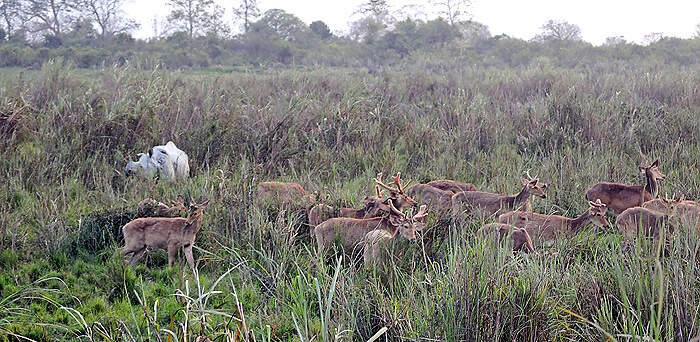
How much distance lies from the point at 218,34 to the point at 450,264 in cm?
3499

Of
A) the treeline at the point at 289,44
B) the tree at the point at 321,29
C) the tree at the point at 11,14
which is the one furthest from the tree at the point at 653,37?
the tree at the point at 11,14

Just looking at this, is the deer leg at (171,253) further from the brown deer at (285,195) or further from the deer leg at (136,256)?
the brown deer at (285,195)

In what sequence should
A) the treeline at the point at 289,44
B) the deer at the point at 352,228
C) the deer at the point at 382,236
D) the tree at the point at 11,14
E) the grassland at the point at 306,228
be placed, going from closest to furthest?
the grassland at the point at 306,228 < the deer at the point at 382,236 < the deer at the point at 352,228 < the treeline at the point at 289,44 < the tree at the point at 11,14

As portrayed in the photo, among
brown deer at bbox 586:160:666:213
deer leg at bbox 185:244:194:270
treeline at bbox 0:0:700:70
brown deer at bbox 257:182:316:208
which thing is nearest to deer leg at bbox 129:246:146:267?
deer leg at bbox 185:244:194:270

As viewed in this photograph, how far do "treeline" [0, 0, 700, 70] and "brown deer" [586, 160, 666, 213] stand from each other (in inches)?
Result: 643

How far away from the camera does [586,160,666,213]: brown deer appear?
18.5 ft

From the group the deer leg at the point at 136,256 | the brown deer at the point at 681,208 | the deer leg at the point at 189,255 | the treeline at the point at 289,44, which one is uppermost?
the treeline at the point at 289,44

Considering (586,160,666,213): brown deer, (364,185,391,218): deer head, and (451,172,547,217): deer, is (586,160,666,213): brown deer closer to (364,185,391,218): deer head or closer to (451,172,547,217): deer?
(451,172,547,217): deer

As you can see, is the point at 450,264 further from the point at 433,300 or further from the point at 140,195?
the point at 140,195

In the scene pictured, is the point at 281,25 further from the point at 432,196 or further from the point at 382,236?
the point at 382,236

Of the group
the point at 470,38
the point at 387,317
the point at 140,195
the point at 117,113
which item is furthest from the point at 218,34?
the point at 387,317

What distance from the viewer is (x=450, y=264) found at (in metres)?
3.09

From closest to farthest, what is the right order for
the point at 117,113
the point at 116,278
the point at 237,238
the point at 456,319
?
the point at 456,319 < the point at 116,278 < the point at 237,238 < the point at 117,113

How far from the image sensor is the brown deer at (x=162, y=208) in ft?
17.5
